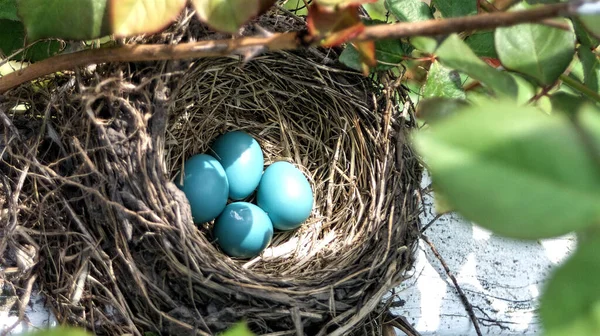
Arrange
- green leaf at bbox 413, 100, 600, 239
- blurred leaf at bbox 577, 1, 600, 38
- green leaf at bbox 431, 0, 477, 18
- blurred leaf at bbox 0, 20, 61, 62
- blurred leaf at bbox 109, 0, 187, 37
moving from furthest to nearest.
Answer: blurred leaf at bbox 0, 20, 61, 62 < green leaf at bbox 431, 0, 477, 18 < blurred leaf at bbox 109, 0, 187, 37 < blurred leaf at bbox 577, 1, 600, 38 < green leaf at bbox 413, 100, 600, 239

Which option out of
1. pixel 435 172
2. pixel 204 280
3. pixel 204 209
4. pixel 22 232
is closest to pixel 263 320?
pixel 204 280

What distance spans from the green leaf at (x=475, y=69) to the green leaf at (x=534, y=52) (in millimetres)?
27

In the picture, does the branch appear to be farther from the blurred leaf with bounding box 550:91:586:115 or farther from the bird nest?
the blurred leaf with bounding box 550:91:586:115

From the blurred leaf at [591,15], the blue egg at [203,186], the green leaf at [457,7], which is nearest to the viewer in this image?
the blurred leaf at [591,15]

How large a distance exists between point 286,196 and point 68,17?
1.86 ft

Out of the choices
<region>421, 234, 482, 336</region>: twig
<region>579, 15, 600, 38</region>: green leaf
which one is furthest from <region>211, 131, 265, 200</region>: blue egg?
<region>579, 15, 600, 38</region>: green leaf

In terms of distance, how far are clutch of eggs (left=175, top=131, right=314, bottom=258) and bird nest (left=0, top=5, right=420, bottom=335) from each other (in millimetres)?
80

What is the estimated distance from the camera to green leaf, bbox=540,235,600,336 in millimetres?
226

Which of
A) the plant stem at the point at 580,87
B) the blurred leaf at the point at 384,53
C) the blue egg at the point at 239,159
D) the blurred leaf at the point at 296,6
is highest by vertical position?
the plant stem at the point at 580,87

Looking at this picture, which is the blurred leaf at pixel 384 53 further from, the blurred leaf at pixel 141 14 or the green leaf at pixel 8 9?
the green leaf at pixel 8 9

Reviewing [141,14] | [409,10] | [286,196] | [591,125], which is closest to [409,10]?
[409,10]

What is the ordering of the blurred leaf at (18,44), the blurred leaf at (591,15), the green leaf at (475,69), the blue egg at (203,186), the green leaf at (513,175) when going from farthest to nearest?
the blue egg at (203,186), the blurred leaf at (18,44), the green leaf at (475,69), the blurred leaf at (591,15), the green leaf at (513,175)

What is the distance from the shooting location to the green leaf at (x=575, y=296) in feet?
0.74

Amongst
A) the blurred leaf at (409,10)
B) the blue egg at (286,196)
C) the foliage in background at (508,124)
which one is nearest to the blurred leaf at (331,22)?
the foliage in background at (508,124)
